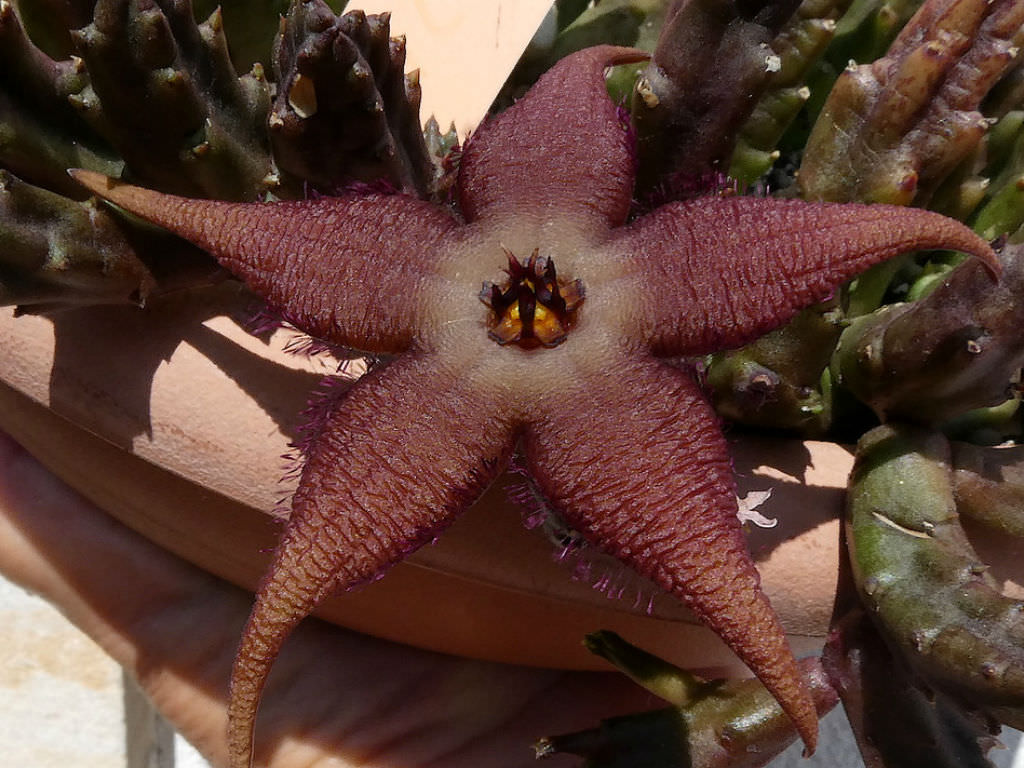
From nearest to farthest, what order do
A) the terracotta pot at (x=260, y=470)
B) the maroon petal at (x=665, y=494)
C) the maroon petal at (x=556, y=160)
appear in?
the maroon petal at (x=665, y=494) < the maroon petal at (x=556, y=160) < the terracotta pot at (x=260, y=470)

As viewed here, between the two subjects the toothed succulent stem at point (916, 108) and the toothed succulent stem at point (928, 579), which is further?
the toothed succulent stem at point (916, 108)

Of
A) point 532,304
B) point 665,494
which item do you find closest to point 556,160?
point 532,304

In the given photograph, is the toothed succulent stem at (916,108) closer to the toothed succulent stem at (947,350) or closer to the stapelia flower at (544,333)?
the toothed succulent stem at (947,350)

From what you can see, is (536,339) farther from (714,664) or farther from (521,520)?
(714,664)

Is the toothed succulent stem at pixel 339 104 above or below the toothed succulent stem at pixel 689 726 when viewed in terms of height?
above

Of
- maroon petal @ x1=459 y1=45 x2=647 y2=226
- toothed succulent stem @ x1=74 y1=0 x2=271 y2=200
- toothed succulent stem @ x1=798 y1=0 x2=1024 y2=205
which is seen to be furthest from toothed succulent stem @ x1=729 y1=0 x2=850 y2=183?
toothed succulent stem @ x1=74 y1=0 x2=271 y2=200

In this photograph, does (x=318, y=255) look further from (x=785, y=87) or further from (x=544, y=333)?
(x=785, y=87)

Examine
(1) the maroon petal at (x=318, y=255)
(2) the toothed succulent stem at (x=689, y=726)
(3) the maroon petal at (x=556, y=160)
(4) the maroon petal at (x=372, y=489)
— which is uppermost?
(3) the maroon petal at (x=556, y=160)

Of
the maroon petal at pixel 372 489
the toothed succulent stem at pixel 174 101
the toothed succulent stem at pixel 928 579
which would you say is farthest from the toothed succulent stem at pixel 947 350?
the toothed succulent stem at pixel 174 101

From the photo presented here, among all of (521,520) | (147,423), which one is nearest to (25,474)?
(147,423)
